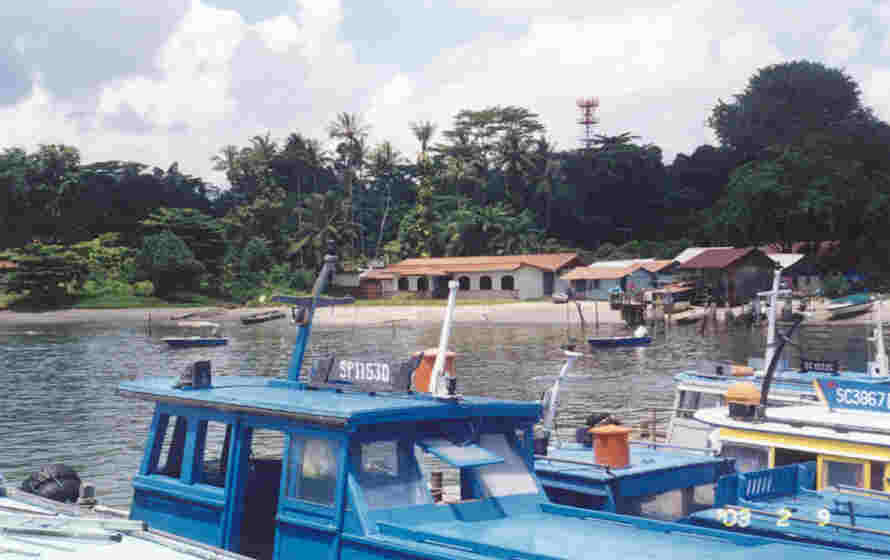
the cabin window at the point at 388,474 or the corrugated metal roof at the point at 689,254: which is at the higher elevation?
the corrugated metal roof at the point at 689,254

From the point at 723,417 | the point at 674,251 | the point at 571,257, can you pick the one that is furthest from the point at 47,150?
the point at 723,417

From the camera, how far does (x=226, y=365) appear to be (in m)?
54.9

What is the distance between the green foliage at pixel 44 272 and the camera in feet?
305

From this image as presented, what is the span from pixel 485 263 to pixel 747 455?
259 feet

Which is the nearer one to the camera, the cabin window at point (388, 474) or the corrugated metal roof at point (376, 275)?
the cabin window at point (388, 474)

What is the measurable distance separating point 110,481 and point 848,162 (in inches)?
2990

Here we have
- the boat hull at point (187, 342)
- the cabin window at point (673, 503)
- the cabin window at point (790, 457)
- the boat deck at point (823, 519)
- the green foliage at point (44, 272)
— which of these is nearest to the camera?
the boat deck at point (823, 519)

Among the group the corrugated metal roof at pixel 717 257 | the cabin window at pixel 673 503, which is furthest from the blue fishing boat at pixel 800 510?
the corrugated metal roof at pixel 717 257

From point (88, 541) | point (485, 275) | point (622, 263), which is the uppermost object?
point (622, 263)

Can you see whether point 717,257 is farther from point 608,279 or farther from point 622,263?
point 622,263

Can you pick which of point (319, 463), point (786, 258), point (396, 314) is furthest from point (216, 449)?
point (396, 314)

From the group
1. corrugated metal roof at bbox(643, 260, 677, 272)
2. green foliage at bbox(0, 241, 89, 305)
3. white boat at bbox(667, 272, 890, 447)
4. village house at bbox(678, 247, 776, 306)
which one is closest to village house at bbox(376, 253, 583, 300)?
corrugated metal roof at bbox(643, 260, 677, 272)

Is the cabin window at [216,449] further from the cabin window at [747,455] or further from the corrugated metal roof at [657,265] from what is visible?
the corrugated metal roof at [657,265]
